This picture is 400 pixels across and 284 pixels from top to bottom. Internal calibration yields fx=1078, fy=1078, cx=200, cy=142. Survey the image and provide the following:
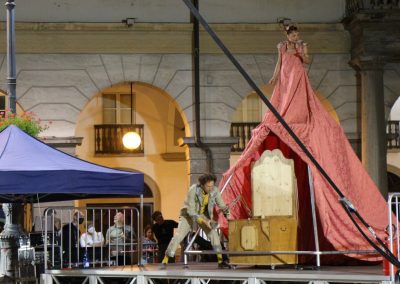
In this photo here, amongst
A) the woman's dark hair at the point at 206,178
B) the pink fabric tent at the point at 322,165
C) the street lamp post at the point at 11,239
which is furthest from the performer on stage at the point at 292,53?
the street lamp post at the point at 11,239

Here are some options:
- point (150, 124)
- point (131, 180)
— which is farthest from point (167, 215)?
point (131, 180)

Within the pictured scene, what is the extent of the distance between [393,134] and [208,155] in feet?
41.5

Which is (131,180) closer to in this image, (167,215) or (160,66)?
(160,66)

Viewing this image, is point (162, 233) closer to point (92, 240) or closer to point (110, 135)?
point (92, 240)

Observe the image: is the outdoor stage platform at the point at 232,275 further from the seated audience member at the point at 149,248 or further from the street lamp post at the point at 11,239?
the seated audience member at the point at 149,248

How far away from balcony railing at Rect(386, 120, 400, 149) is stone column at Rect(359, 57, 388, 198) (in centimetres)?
1036

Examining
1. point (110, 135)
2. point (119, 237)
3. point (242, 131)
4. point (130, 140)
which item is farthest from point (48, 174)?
point (242, 131)

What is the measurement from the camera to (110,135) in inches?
1443

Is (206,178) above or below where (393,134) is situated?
below

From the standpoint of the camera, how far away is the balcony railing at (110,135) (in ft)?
119

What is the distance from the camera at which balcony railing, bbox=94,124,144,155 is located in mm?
36406

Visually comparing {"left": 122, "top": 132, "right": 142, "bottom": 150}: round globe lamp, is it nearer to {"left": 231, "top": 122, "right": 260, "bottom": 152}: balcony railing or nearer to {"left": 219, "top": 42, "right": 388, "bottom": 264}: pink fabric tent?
{"left": 231, "top": 122, "right": 260, "bottom": 152}: balcony railing

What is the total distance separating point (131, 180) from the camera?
14.9m

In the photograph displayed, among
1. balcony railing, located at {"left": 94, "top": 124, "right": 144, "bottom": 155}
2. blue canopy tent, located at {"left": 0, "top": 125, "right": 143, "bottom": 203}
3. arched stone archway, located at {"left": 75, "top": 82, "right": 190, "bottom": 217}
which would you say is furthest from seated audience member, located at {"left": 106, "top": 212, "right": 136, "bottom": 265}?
arched stone archway, located at {"left": 75, "top": 82, "right": 190, "bottom": 217}
